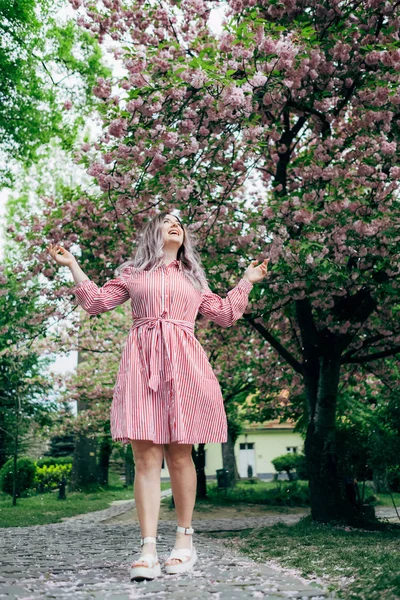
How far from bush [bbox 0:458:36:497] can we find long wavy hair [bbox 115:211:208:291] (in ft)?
60.0

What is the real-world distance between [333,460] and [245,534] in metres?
1.80

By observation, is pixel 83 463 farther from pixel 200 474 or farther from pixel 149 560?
pixel 149 560

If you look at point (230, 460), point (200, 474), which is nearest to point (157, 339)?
point (200, 474)

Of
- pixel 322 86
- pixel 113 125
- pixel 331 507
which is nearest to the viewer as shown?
pixel 113 125

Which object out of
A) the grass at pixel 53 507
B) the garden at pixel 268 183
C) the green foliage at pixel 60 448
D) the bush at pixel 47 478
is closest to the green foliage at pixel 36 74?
the garden at pixel 268 183

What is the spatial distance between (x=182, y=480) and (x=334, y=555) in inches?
73.4

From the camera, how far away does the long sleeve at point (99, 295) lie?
3.84 meters

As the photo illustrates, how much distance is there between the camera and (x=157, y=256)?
13.0 feet

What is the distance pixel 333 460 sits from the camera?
348 inches

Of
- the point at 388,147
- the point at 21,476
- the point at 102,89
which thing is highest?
the point at 102,89

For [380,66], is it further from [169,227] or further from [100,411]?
[100,411]

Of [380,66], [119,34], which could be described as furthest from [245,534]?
[119,34]

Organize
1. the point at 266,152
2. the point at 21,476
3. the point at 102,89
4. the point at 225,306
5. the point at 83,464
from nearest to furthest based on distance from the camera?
the point at 225,306
the point at 102,89
the point at 266,152
the point at 21,476
the point at 83,464

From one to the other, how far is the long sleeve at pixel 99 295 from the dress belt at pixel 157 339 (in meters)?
0.21
